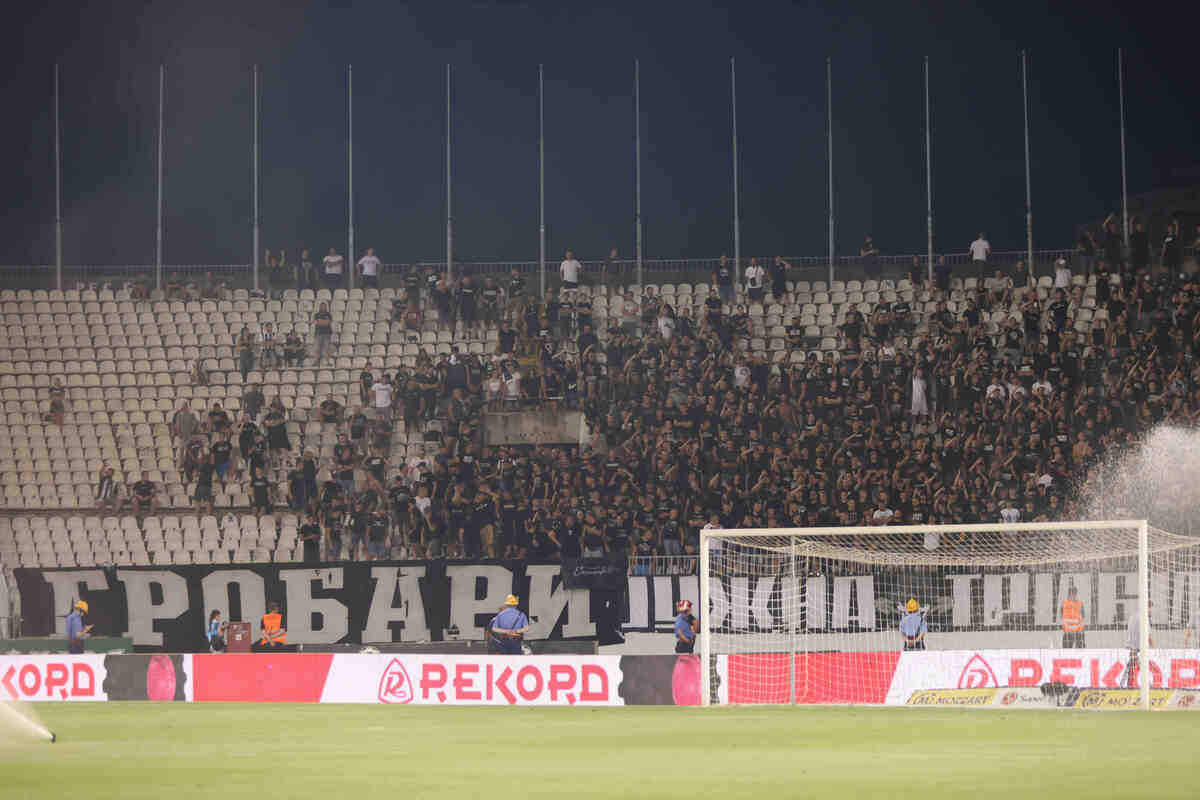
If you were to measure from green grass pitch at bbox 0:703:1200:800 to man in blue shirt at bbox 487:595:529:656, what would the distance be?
172 inches

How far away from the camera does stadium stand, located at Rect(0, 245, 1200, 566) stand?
3297 centimetres

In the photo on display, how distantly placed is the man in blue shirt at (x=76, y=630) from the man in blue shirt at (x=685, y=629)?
1132 centimetres

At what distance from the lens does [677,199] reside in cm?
5022

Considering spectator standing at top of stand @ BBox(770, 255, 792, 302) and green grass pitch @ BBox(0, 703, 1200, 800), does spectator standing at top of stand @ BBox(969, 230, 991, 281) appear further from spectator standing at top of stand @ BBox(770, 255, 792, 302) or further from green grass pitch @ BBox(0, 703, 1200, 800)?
green grass pitch @ BBox(0, 703, 1200, 800)

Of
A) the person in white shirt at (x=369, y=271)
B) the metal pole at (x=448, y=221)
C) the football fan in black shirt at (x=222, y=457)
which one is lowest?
the football fan in black shirt at (x=222, y=457)

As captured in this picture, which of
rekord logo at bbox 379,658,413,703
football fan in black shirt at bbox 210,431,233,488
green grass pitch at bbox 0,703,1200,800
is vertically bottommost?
rekord logo at bbox 379,658,413,703

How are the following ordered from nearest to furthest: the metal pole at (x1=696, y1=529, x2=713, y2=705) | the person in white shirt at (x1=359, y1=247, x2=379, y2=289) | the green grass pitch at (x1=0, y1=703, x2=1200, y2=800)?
the green grass pitch at (x1=0, y1=703, x2=1200, y2=800) → the metal pole at (x1=696, y1=529, x2=713, y2=705) → the person in white shirt at (x1=359, y1=247, x2=379, y2=289)

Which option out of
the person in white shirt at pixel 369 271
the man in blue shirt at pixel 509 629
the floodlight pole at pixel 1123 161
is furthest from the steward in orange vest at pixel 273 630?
the floodlight pole at pixel 1123 161

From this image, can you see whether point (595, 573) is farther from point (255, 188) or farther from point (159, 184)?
point (159, 184)

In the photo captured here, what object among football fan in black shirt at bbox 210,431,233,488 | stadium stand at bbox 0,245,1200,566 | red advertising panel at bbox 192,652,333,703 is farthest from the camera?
football fan in black shirt at bbox 210,431,233,488

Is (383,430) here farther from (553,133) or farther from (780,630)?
(553,133)

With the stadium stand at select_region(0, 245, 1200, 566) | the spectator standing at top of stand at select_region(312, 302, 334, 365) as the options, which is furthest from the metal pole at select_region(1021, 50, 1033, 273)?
the spectator standing at top of stand at select_region(312, 302, 334, 365)

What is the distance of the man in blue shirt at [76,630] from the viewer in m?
30.9

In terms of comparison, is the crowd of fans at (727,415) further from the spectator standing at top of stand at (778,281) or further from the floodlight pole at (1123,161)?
the floodlight pole at (1123,161)
